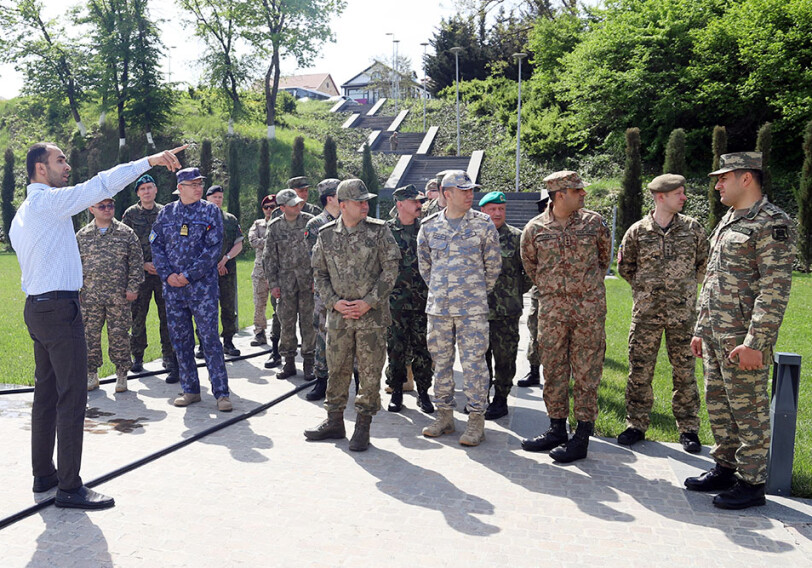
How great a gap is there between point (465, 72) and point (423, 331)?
4251 centimetres

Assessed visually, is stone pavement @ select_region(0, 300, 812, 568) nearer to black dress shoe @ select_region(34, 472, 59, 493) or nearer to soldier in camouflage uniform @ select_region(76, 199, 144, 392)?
black dress shoe @ select_region(34, 472, 59, 493)

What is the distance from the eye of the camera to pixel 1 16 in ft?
113

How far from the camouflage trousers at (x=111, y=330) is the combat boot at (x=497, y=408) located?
382 cm

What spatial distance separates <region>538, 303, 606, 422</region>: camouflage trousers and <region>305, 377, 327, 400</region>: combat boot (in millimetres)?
2523

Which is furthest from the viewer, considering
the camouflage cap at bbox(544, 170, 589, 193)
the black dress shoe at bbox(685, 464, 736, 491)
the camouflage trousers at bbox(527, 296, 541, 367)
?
the camouflage trousers at bbox(527, 296, 541, 367)

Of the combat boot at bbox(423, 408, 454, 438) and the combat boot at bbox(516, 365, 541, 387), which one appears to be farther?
the combat boot at bbox(516, 365, 541, 387)

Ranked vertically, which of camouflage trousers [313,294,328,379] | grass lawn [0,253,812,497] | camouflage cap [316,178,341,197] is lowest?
grass lawn [0,253,812,497]

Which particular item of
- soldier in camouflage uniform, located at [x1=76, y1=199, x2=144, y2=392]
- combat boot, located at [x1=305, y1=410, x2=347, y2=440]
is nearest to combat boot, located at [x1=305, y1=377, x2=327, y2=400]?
combat boot, located at [x1=305, y1=410, x2=347, y2=440]

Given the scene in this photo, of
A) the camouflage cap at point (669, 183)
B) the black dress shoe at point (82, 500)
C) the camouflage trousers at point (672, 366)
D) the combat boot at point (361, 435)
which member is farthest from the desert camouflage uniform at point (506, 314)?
the black dress shoe at point (82, 500)

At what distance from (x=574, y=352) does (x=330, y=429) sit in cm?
208

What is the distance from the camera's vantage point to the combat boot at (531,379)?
7.27m

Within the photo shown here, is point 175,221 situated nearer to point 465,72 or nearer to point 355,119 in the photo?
point 355,119

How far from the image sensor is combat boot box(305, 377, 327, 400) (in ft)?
21.2

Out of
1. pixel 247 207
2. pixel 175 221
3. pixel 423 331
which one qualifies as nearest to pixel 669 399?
pixel 423 331
